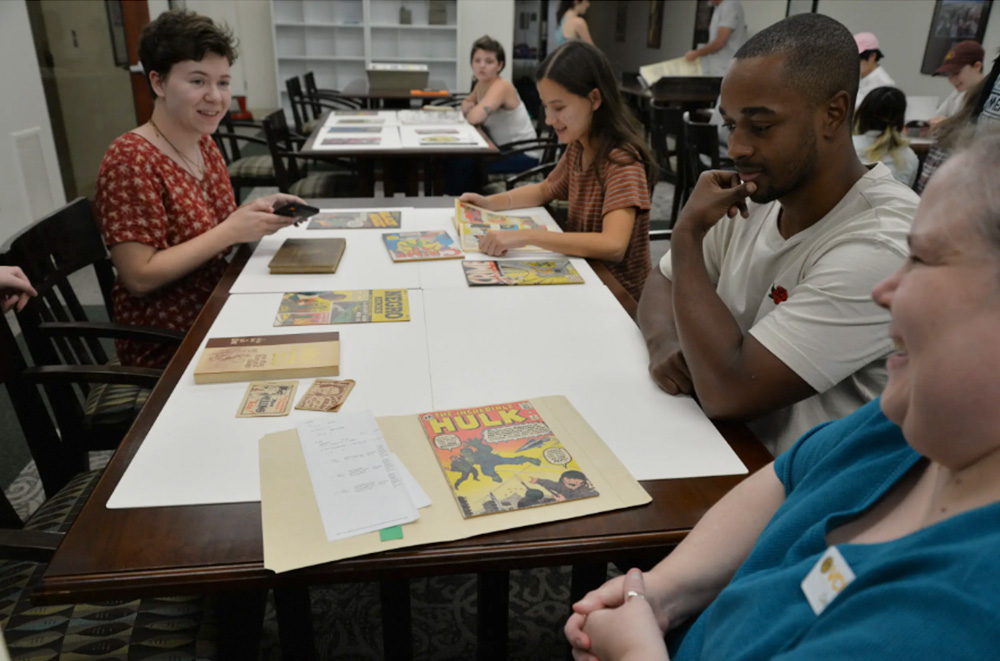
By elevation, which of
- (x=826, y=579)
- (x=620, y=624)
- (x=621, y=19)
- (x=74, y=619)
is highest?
(x=621, y=19)

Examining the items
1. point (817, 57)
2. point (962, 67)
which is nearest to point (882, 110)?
point (962, 67)

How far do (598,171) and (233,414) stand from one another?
4.48 ft

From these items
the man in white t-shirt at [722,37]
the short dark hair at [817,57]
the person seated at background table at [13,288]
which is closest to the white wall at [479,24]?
the man in white t-shirt at [722,37]

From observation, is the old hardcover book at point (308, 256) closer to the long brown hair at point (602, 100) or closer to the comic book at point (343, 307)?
the comic book at point (343, 307)

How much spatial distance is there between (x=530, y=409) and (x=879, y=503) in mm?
544

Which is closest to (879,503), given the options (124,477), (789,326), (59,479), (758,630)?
(758,630)

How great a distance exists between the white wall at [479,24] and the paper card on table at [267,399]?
276 inches

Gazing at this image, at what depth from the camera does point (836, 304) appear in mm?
1075

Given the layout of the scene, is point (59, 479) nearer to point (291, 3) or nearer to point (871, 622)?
→ point (871, 622)

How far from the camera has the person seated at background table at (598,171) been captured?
1.92 m

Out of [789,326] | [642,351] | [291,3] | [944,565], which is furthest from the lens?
[291,3]

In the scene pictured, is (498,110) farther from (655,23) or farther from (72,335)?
(655,23)

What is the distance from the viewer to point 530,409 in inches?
44.6

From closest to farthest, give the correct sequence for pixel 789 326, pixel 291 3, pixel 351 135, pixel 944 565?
pixel 944 565
pixel 789 326
pixel 351 135
pixel 291 3
